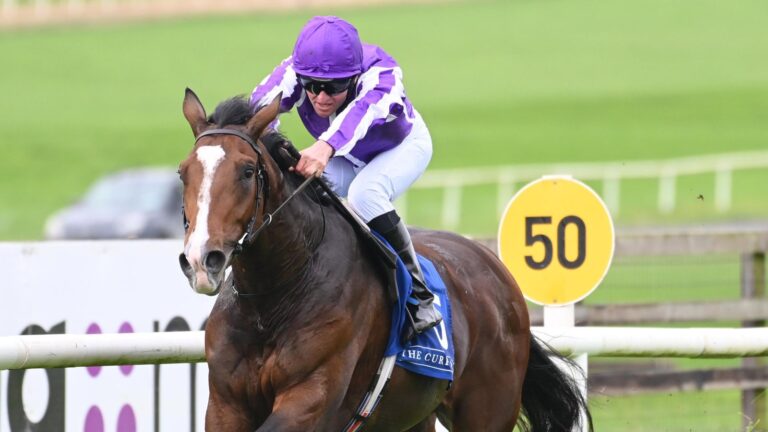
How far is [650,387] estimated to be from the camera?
8.80 m

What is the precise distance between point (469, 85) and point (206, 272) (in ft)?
157

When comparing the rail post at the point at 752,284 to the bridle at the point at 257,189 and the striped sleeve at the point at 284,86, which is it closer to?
Answer: the striped sleeve at the point at 284,86

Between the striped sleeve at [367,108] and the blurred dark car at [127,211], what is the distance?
15949mm

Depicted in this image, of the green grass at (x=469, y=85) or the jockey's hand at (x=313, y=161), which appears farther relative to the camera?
the green grass at (x=469, y=85)

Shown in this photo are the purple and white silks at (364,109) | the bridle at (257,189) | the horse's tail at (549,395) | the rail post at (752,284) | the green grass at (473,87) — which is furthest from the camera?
the green grass at (473,87)

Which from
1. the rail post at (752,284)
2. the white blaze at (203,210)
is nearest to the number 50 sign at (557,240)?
the white blaze at (203,210)

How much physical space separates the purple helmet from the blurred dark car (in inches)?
632

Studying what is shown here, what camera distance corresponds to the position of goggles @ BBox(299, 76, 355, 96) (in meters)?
5.12

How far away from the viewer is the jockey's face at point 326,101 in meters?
5.19

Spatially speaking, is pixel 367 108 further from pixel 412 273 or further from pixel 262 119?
pixel 412 273

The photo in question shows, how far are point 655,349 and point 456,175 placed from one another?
27086 millimetres

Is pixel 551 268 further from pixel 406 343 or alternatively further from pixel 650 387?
pixel 650 387

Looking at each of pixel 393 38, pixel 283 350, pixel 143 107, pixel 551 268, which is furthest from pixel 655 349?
pixel 393 38

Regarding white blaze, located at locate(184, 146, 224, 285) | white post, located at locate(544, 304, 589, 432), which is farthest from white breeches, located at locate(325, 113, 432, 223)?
white post, located at locate(544, 304, 589, 432)
